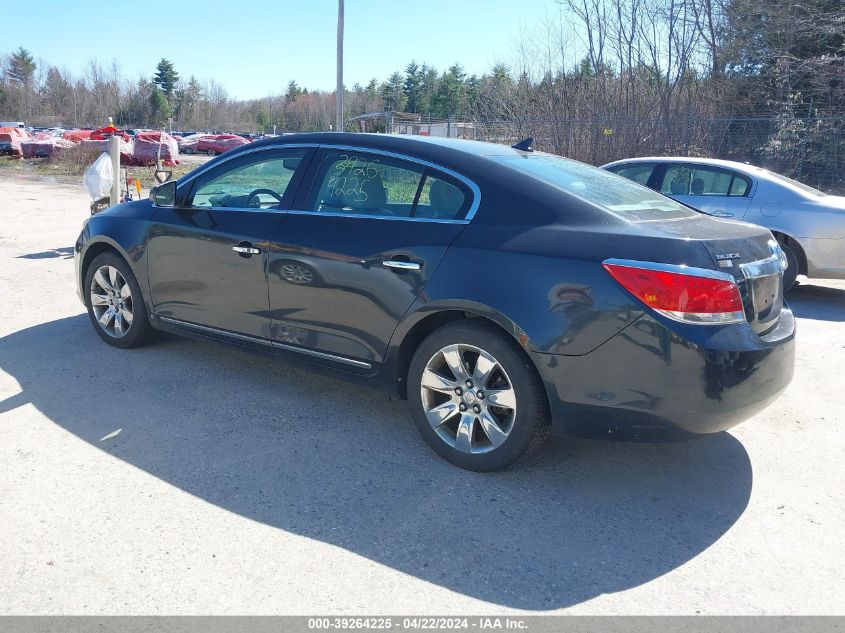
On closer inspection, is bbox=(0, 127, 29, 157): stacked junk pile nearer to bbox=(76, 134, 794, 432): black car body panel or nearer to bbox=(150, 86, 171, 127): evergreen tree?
bbox=(76, 134, 794, 432): black car body panel

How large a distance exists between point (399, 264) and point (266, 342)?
3.85 feet

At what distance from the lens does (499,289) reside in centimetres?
360

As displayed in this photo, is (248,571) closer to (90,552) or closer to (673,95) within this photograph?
(90,552)

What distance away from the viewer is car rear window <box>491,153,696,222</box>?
3.85 meters

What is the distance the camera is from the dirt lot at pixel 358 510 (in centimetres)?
285

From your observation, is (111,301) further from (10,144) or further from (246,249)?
(10,144)

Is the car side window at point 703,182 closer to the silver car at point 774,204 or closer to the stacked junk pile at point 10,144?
the silver car at point 774,204

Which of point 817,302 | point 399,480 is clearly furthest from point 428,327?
Result: point 817,302

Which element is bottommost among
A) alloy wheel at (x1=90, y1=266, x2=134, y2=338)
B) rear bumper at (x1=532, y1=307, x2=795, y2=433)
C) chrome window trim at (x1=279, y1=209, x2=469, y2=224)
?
alloy wheel at (x1=90, y1=266, x2=134, y2=338)

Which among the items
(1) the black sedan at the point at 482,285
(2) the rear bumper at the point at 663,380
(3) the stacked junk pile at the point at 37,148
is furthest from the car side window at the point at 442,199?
(3) the stacked junk pile at the point at 37,148

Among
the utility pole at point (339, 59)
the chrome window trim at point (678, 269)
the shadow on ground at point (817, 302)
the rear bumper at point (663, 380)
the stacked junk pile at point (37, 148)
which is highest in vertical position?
the utility pole at point (339, 59)

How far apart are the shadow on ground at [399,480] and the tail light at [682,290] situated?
0.97 meters

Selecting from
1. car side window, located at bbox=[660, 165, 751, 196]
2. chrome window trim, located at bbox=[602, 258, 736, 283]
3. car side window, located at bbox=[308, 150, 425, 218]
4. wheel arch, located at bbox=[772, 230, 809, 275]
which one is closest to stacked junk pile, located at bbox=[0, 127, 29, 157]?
car side window, located at bbox=[660, 165, 751, 196]
